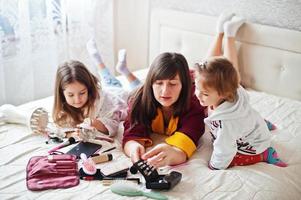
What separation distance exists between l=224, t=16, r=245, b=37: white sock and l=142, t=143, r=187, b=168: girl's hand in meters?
1.00

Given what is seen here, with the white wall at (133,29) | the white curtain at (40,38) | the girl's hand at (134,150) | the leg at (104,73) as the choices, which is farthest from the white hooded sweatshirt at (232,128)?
the white wall at (133,29)

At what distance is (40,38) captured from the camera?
233cm

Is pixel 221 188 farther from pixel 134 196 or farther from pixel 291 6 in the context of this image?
pixel 291 6

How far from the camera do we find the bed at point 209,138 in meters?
1.30

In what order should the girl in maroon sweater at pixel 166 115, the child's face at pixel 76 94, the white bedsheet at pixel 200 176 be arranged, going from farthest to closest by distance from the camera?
1. the child's face at pixel 76 94
2. the girl in maroon sweater at pixel 166 115
3. the white bedsheet at pixel 200 176

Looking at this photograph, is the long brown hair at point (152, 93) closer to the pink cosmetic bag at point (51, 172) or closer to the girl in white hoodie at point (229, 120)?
the girl in white hoodie at point (229, 120)

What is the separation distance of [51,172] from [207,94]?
2.05ft

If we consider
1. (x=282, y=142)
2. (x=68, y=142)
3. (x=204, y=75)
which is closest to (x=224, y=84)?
(x=204, y=75)

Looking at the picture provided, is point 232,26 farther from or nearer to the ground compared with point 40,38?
farther from the ground

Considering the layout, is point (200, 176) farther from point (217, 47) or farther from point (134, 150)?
point (217, 47)

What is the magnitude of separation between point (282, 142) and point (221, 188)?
1.66 ft

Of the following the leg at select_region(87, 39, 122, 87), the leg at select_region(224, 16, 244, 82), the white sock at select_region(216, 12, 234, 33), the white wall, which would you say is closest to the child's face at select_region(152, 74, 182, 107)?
the leg at select_region(87, 39, 122, 87)

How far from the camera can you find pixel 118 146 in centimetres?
163

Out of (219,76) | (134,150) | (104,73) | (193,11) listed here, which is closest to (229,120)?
(219,76)
